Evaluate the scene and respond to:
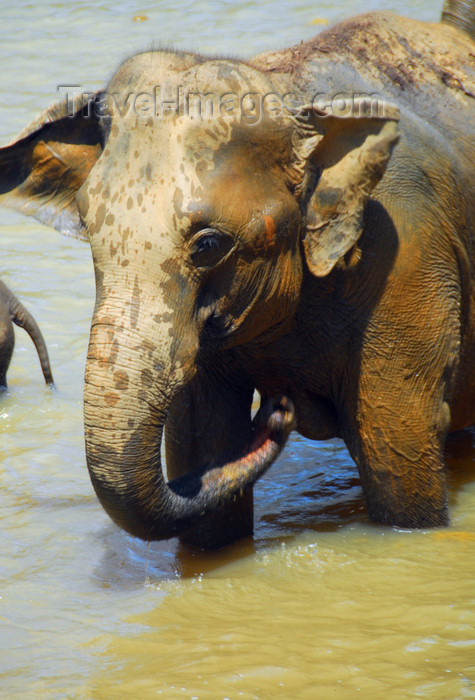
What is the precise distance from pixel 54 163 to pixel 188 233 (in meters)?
0.95

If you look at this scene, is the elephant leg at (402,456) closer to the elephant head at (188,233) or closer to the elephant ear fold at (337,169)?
the elephant head at (188,233)

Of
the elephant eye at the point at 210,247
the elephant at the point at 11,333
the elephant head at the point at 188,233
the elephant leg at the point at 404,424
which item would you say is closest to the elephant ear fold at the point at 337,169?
the elephant head at the point at 188,233

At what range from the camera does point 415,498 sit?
3.99m

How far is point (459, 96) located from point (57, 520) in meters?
2.42

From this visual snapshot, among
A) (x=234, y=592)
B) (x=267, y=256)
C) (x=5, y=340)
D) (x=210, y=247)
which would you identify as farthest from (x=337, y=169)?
(x=5, y=340)

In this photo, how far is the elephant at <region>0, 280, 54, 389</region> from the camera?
614 cm

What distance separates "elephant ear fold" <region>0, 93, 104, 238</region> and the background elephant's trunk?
2.62 ft

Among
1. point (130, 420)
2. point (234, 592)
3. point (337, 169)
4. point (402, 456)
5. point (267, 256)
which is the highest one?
point (337, 169)

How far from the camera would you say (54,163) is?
3.86 m

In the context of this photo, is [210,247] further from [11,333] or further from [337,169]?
[11,333]

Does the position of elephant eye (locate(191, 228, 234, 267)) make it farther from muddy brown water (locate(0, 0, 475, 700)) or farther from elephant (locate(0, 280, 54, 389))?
elephant (locate(0, 280, 54, 389))

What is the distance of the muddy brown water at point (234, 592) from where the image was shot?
300cm

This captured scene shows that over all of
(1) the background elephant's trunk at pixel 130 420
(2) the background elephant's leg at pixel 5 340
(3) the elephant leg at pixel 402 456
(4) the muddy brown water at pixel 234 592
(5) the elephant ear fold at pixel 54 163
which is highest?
(5) the elephant ear fold at pixel 54 163

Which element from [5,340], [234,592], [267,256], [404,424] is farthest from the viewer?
[5,340]
